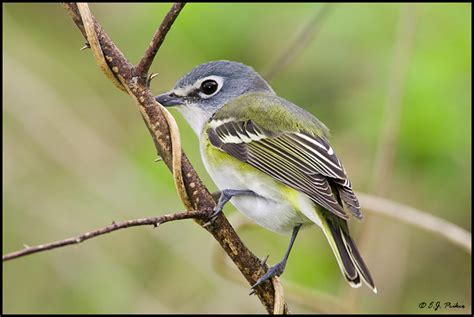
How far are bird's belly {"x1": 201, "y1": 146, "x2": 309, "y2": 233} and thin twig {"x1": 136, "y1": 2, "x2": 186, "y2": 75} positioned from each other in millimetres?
1016

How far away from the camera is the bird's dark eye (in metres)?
3.73

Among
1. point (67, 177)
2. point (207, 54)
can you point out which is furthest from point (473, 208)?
point (67, 177)

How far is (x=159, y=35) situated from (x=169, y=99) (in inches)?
62.6

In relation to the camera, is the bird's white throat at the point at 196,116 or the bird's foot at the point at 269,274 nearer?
the bird's foot at the point at 269,274

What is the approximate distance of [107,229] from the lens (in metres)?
1.89

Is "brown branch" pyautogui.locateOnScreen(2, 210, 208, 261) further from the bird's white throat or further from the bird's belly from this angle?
the bird's white throat

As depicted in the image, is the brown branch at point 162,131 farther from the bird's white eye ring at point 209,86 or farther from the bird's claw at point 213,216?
the bird's white eye ring at point 209,86

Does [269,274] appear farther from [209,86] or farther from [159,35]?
[209,86]

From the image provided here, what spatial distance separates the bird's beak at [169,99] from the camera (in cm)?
365

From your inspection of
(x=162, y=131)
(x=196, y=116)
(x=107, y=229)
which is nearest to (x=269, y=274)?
(x=162, y=131)

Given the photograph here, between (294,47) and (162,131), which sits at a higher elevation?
(162,131)

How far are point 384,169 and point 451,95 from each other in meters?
1.02

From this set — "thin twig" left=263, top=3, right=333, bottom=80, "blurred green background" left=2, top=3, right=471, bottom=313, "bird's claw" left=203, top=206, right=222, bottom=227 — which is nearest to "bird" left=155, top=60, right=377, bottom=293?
"bird's claw" left=203, top=206, right=222, bottom=227

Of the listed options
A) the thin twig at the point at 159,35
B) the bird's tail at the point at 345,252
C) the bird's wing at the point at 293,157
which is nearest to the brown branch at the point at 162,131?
the thin twig at the point at 159,35
